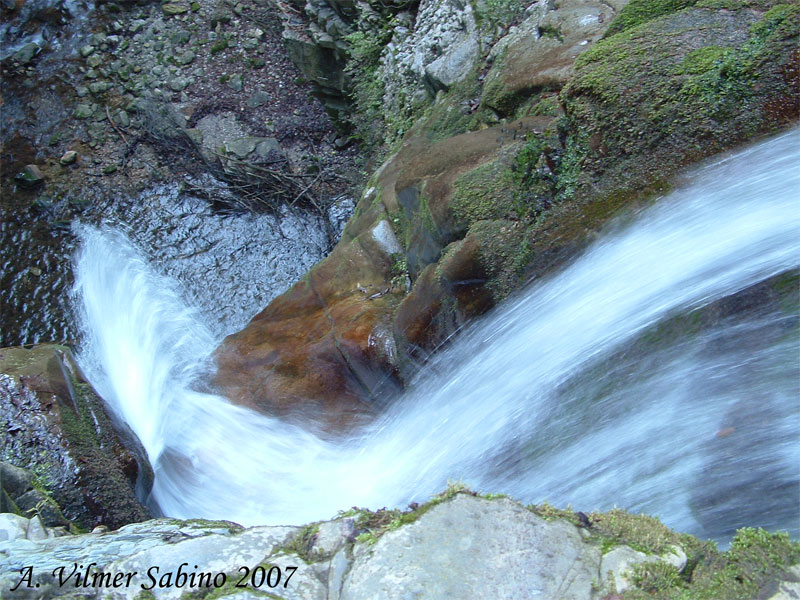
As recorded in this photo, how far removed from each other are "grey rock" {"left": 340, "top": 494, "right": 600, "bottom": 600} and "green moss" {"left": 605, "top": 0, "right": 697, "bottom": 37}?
3369 mm

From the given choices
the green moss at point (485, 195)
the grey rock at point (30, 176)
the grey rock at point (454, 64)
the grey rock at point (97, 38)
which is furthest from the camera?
the grey rock at point (97, 38)

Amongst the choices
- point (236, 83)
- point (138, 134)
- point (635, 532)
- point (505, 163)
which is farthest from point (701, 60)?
point (138, 134)

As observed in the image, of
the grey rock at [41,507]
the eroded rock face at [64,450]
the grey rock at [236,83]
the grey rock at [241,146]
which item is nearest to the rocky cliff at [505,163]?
the eroded rock face at [64,450]

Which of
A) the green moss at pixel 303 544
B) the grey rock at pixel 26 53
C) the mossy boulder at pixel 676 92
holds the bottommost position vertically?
the green moss at pixel 303 544

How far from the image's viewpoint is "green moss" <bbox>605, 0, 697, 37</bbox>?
4.36m

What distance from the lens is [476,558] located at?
8.09 ft

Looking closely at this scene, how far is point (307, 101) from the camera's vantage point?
8.56 meters

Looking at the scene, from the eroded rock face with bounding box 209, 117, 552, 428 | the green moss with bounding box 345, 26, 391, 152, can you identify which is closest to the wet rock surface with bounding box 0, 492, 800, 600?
the eroded rock face with bounding box 209, 117, 552, 428

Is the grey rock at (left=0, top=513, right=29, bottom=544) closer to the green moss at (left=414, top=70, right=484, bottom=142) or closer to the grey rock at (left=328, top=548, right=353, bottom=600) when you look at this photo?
the grey rock at (left=328, top=548, right=353, bottom=600)

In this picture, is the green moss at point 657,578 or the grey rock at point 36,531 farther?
the grey rock at point 36,531

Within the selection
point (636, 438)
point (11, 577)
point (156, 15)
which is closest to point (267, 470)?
point (11, 577)

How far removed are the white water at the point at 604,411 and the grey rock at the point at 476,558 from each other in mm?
650

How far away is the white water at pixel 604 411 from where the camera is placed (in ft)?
9.36

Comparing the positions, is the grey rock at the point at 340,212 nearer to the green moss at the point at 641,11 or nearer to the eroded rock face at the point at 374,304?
the eroded rock face at the point at 374,304
